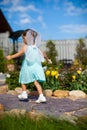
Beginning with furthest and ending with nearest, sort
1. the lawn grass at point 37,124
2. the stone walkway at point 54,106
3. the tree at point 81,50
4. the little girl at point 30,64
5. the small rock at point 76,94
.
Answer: the tree at point 81,50 → the small rock at point 76,94 → the little girl at point 30,64 → the stone walkway at point 54,106 → the lawn grass at point 37,124


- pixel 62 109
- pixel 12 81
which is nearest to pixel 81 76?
pixel 12 81

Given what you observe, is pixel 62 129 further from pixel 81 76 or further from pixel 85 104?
pixel 81 76

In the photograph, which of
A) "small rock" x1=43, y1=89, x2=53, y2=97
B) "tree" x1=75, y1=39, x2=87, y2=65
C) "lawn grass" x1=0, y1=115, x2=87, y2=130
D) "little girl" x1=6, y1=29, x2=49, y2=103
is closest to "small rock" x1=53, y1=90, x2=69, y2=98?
"small rock" x1=43, y1=89, x2=53, y2=97

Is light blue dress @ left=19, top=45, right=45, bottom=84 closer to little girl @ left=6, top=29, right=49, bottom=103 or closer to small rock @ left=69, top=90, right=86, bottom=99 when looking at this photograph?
little girl @ left=6, top=29, right=49, bottom=103

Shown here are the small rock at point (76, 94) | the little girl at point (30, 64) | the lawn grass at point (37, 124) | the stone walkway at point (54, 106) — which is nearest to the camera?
the lawn grass at point (37, 124)

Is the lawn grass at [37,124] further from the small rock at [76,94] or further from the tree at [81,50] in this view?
the tree at [81,50]

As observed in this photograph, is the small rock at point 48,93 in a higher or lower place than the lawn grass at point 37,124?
lower

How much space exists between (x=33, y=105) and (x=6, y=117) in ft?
6.33

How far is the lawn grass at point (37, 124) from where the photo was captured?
3.19 meters

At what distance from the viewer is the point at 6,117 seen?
348cm

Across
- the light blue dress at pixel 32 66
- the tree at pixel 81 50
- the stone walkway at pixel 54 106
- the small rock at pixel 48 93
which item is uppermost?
the light blue dress at pixel 32 66

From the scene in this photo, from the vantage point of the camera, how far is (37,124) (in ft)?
10.7

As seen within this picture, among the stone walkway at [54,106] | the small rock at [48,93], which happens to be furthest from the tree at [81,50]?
the stone walkway at [54,106]

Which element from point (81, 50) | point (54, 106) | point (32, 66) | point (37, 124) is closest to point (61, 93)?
point (32, 66)
